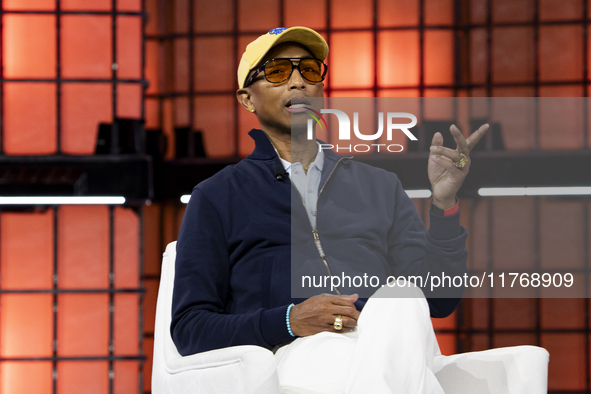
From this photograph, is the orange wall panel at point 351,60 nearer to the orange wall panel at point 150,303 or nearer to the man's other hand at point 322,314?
the orange wall panel at point 150,303

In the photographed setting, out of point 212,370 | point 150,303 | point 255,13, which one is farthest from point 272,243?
point 255,13

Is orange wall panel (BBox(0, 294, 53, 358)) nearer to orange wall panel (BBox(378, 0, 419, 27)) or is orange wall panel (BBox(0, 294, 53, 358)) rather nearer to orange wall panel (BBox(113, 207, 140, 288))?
orange wall panel (BBox(113, 207, 140, 288))

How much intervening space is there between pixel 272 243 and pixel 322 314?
0.26 m

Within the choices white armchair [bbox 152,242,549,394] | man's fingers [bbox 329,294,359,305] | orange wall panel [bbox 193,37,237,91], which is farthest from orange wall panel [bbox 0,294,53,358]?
man's fingers [bbox 329,294,359,305]

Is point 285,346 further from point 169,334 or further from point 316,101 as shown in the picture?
point 316,101

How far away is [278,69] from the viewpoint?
4.66 ft

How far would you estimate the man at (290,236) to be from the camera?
3.97ft

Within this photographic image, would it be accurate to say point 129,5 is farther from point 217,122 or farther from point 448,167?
point 448,167

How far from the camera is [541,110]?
330 centimetres

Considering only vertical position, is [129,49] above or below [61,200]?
above

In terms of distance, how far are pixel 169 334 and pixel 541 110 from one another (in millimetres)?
2688

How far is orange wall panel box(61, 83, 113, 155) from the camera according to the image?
129 inches

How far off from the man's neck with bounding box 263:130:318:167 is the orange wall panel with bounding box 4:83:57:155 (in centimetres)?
221

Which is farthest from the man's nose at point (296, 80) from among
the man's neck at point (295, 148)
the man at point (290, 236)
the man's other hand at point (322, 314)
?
the man's other hand at point (322, 314)
